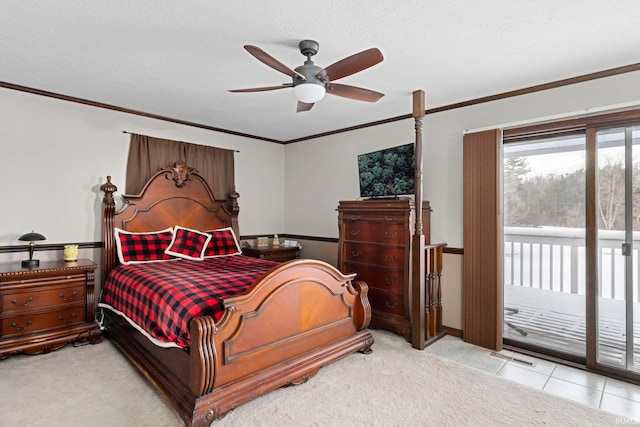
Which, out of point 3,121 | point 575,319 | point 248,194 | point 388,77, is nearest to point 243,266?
point 248,194

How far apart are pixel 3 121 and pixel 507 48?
15.2 feet

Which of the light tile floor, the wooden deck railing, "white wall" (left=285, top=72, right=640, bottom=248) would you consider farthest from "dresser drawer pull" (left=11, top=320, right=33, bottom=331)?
the wooden deck railing

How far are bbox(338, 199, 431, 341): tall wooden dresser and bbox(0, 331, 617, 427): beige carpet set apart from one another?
676 mm

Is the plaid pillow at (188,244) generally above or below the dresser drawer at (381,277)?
above

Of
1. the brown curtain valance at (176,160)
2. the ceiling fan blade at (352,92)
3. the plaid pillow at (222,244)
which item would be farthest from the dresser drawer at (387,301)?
the brown curtain valance at (176,160)

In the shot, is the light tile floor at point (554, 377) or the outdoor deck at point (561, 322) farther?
the outdoor deck at point (561, 322)

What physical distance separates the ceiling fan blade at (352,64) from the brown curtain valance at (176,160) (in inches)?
113

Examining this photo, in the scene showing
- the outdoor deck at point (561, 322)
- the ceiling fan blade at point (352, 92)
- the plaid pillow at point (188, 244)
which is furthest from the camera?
Result: the plaid pillow at point (188, 244)

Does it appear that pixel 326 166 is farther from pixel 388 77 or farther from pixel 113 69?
pixel 113 69

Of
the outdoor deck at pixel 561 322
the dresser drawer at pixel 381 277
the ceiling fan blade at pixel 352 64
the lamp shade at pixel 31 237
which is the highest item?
the ceiling fan blade at pixel 352 64

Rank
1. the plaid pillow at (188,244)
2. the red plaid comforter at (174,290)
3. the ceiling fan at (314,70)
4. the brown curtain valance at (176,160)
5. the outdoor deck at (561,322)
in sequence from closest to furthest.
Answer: the ceiling fan at (314,70)
the red plaid comforter at (174,290)
the outdoor deck at (561,322)
the plaid pillow at (188,244)
the brown curtain valance at (176,160)

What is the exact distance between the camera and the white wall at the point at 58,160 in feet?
11.1

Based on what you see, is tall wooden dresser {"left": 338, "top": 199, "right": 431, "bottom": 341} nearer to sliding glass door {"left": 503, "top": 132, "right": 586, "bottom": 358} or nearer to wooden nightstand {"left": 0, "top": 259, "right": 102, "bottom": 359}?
sliding glass door {"left": 503, "top": 132, "right": 586, "bottom": 358}

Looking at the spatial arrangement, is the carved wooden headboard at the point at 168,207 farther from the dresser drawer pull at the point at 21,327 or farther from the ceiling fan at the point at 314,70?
the ceiling fan at the point at 314,70
